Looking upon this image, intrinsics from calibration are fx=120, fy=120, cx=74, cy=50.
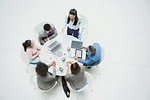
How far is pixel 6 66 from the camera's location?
3439mm

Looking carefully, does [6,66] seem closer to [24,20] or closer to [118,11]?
[24,20]

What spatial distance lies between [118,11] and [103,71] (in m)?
2.26

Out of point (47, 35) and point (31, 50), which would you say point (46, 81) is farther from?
point (47, 35)

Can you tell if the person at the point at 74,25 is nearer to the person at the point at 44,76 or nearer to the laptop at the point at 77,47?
the laptop at the point at 77,47

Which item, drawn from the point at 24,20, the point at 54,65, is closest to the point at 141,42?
the point at 54,65

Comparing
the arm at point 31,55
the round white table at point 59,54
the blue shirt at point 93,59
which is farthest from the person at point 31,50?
the blue shirt at point 93,59

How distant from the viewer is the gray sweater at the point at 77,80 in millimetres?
2365

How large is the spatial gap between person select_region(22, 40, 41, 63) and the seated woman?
0.84 m

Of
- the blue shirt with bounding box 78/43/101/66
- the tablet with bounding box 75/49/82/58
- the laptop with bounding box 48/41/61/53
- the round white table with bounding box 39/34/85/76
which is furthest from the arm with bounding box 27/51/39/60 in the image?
the blue shirt with bounding box 78/43/101/66

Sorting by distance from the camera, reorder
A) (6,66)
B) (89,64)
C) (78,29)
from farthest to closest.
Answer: (6,66) < (78,29) < (89,64)

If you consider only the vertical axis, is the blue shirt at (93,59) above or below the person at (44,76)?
above

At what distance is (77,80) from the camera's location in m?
2.43

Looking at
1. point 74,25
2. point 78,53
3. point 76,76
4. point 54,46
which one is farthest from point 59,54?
point 74,25

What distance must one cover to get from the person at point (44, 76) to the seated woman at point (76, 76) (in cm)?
33
